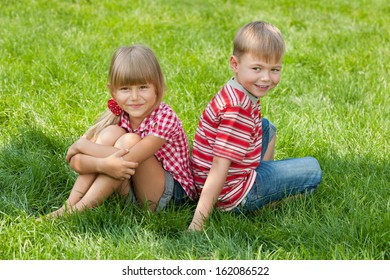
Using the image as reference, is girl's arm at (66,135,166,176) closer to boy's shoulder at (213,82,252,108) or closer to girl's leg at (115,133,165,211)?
girl's leg at (115,133,165,211)

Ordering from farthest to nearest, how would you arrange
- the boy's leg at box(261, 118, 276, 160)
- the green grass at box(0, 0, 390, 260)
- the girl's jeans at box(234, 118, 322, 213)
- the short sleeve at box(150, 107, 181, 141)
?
the boy's leg at box(261, 118, 276, 160) < the girl's jeans at box(234, 118, 322, 213) < the short sleeve at box(150, 107, 181, 141) < the green grass at box(0, 0, 390, 260)

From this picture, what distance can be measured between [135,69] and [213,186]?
652 mm

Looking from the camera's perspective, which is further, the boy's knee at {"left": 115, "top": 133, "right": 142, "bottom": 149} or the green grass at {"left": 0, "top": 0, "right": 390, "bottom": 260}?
the boy's knee at {"left": 115, "top": 133, "right": 142, "bottom": 149}

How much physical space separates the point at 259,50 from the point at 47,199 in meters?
1.27

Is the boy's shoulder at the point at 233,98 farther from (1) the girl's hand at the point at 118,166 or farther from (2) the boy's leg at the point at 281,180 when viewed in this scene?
(1) the girl's hand at the point at 118,166

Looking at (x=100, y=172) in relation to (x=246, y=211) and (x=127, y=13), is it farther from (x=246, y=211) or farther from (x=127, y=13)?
(x=127, y=13)

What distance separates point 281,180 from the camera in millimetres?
3160

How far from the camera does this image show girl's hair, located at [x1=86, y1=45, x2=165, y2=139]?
2.99 m

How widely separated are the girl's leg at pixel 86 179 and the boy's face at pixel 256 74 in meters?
0.65

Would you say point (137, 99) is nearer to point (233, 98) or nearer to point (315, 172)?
point (233, 98)

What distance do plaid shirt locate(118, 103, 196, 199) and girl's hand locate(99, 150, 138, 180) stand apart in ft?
0.60

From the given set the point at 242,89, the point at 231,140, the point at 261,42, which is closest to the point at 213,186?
the point at 231,140

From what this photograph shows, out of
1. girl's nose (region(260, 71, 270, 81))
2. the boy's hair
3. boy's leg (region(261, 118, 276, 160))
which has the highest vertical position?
the boy's hair

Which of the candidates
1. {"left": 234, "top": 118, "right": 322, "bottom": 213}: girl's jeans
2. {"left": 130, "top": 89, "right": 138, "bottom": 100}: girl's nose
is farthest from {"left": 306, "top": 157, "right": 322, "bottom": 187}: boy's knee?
{"left": 130, "top": 89, "right": 138, "bottom": 100}: girl's nose
